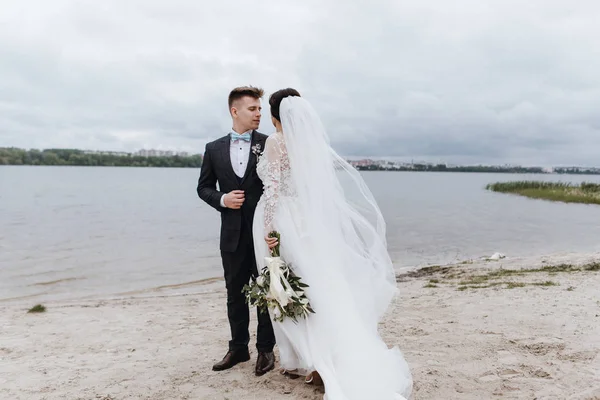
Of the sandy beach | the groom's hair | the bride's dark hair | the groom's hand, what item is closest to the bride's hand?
the groom's hand

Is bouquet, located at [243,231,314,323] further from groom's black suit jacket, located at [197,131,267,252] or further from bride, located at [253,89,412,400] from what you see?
groom's black suit jacket, located at [197,131,267,252]

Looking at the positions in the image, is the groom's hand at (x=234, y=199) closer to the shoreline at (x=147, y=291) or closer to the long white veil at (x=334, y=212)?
the long white veil at (x=334, y=212)

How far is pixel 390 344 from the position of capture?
508 cm

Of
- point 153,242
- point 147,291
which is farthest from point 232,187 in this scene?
point 153,242

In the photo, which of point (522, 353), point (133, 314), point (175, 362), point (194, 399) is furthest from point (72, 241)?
point (522, 353)

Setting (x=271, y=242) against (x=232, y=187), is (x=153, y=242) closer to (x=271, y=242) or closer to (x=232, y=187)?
(x=232, y=187)

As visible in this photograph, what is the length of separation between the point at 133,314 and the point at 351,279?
5.01m

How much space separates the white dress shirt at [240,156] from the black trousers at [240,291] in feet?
1.66

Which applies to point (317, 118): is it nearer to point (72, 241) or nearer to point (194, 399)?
point (194, 399)

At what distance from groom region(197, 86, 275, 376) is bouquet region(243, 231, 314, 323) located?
1.76ft

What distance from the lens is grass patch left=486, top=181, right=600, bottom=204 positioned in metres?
42.7

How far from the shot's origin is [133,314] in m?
7.52

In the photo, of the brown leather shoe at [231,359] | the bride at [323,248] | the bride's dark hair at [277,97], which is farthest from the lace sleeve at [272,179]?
the brown leather shoe at [231,359]

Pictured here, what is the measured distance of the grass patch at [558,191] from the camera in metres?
42.7
